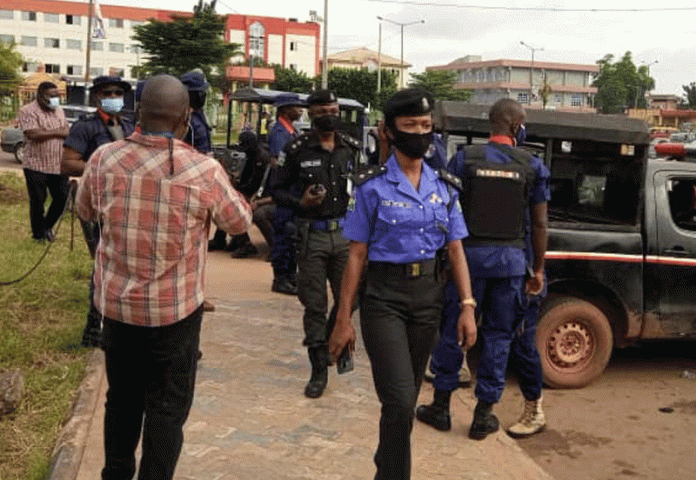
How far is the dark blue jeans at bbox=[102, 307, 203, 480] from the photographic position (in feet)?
10.4

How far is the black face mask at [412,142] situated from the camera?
3.57 metres

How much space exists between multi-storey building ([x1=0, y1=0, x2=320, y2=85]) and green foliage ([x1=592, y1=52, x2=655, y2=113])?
34.2 m

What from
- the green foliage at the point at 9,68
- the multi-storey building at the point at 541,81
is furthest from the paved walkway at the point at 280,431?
the multi-storey building at the point at 541,81

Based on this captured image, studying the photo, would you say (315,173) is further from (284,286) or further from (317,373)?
(284,286)

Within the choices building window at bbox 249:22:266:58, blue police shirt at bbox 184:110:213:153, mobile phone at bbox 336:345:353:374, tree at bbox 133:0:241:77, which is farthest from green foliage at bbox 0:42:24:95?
mobile phone at bbox 336:345:353:374

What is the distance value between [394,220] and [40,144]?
23.5 feet

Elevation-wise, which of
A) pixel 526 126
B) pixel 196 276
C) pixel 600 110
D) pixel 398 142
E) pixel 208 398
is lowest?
pixel 208 398

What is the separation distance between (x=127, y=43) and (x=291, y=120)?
87.9 m

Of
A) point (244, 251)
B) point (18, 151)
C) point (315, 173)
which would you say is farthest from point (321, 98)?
point (18, 151)

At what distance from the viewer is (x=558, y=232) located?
588 centimetres

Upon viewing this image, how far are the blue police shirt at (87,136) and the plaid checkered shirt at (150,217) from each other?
2166 millimetres

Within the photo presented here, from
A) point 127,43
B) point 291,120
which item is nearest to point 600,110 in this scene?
point 127,43

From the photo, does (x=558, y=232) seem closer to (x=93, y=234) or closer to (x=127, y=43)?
(x=93, y=234)

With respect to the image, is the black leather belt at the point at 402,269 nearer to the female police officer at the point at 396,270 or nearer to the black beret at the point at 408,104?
the female police officer at the point at 396,270
